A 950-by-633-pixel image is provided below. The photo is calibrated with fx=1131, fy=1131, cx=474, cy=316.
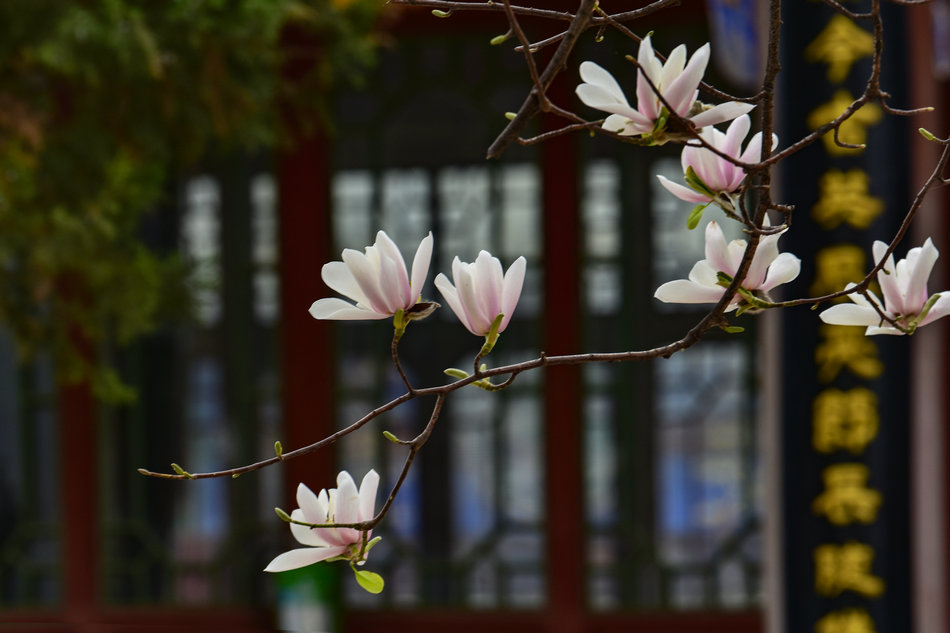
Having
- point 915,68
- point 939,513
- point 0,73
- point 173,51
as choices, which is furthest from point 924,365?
point 0,73

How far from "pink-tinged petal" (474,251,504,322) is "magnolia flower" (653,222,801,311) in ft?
0.40

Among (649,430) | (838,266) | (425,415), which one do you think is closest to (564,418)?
(649,430)

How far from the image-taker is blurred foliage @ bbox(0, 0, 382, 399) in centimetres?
299

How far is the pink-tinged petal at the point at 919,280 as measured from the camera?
2.89ft

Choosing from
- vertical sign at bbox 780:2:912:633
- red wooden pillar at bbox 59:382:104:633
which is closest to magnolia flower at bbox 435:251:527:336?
vertical sign at bbox 780:2:912:633

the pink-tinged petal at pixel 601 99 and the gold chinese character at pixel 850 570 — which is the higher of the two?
the pink-tinged petal at pixel 601 99

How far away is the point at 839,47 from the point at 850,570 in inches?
62.4

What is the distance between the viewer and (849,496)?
342 cm

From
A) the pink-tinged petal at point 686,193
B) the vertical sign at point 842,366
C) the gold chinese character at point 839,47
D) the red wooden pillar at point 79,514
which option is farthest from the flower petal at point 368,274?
the red wooden pillar at point 79,514

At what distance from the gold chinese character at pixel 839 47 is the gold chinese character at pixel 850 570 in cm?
142

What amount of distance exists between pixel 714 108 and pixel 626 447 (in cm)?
388

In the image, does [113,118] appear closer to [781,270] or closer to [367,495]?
[367,495]

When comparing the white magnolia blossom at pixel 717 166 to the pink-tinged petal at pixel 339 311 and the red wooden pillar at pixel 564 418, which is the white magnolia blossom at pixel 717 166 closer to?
the pink-tinged petal at pixel 339 311

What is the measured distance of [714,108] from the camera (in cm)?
81
